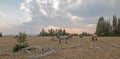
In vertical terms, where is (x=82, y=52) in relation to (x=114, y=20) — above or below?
below

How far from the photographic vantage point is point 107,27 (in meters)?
80.8

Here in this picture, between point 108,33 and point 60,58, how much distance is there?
188 ft

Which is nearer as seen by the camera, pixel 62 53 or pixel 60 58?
pixel 60 58

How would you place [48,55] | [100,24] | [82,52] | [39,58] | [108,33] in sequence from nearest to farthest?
[39,58], [48,55], [82,52], [108,33], [100,24]

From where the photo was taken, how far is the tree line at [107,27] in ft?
251

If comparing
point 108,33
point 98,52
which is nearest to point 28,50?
point 98,52

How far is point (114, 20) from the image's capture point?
273ft

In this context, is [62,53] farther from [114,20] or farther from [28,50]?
[114,20]

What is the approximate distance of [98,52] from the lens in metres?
25.2

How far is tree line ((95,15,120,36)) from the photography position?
76.6 m

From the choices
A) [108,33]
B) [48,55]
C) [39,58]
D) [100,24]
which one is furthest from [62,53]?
[100,24]

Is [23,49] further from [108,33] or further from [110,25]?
[110,25]

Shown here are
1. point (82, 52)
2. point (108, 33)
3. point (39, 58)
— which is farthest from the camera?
point (108, 33)

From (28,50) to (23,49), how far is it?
75 centimetres
